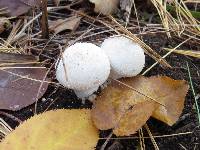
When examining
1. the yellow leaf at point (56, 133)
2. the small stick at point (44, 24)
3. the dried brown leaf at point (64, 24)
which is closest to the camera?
the yellow leaf at point (56, 133)

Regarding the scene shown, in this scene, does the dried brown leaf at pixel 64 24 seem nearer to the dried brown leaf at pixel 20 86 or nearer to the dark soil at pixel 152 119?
the dark soil at pixel 152 119

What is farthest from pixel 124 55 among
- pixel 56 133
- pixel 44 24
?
pixel 44 24

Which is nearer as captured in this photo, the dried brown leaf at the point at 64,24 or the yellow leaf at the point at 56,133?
the yellow leaf at the point at 56,133

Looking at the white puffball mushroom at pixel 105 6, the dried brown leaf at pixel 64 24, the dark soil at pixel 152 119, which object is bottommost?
the dark soil at pixel 152 119

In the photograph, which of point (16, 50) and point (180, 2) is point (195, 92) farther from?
point (16, 50)

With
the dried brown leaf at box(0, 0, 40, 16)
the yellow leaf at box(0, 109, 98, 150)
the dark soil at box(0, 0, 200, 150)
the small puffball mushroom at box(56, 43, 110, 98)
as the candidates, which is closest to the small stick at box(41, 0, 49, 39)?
the dark soil at box(0, 0, 200, 150)

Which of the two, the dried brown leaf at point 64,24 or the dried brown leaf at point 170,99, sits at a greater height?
the dried brown leaf at point 64,24

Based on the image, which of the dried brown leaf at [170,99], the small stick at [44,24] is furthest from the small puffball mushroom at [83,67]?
the small stick at [44,24]
